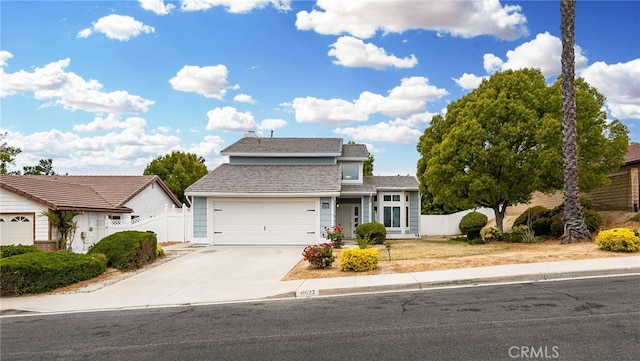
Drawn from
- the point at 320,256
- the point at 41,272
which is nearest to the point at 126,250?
the point at 41,272

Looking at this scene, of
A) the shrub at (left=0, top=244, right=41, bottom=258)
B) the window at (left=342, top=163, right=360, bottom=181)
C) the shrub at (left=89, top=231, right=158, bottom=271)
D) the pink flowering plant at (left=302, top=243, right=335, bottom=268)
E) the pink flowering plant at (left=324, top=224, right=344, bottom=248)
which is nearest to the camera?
the pink flowering plant at (left=302, top=243, right=335, bottom=268)

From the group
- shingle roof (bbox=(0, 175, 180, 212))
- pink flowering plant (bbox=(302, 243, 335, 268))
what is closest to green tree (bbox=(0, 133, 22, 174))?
shingle roof (bbox=(0, 175, 180, 212))

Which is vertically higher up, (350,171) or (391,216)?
(350,171)

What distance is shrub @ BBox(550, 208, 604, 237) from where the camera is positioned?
2008 centimetres

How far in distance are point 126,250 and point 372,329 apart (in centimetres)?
1139

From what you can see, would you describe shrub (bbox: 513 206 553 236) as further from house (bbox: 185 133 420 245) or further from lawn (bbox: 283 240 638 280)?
house (bbox: 185 133 420 245)

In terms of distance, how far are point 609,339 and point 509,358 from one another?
1639 millimetres

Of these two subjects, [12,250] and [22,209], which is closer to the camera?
[12,250]

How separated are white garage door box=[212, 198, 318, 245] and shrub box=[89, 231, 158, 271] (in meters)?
6.13

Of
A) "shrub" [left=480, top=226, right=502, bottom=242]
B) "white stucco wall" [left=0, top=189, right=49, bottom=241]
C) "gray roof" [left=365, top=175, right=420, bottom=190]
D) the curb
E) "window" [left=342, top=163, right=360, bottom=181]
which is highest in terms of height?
"window" [left=342, top=163, right=360, bottom=181]

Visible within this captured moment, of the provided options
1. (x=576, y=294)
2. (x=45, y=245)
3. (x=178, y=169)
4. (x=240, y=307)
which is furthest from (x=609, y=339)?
(x=178, y=169)

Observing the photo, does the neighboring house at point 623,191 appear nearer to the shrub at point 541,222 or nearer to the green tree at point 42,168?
the shrub at point 541,222

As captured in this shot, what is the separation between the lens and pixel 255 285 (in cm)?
1241

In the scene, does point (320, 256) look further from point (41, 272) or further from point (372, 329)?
point (41, 272)
